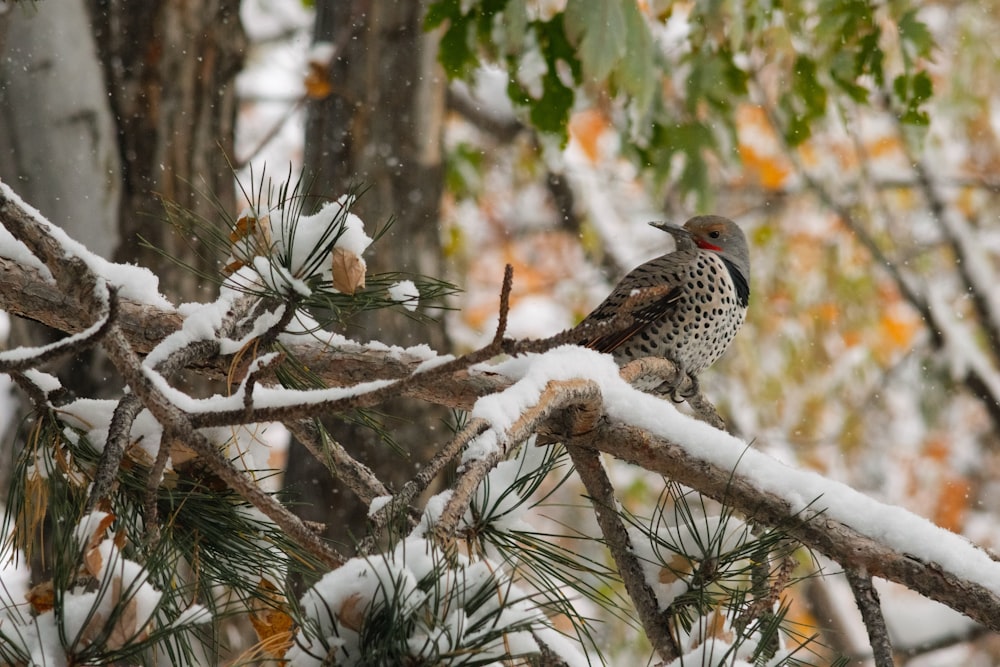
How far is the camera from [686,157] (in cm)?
453

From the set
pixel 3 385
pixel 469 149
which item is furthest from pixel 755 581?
pixel 469 149

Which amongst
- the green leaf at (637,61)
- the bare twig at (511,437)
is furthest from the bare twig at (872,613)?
the green leaf at (637,61)

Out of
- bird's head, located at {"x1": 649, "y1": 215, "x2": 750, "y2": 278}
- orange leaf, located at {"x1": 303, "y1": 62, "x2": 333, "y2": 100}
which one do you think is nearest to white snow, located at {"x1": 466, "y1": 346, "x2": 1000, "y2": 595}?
bird's head, located at {"x1": 649, "y1": 215, "x2": 750, "y2": 278}

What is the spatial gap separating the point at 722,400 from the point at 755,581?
18.1ft

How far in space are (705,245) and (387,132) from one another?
145cm

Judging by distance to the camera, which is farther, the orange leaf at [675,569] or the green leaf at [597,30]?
the green leaf at [597,30]

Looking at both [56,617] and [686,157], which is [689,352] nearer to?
[686,157]

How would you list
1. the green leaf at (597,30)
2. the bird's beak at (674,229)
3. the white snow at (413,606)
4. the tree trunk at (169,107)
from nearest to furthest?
the white snow at (413,606)
the green leaf at (597,30)
the tree trunk at (169,107)
the bird's beak at (674,229)

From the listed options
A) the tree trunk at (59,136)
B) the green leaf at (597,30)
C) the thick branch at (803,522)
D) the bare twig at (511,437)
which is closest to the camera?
the bare twig at (511,437)

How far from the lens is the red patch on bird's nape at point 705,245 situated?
4.14 metres

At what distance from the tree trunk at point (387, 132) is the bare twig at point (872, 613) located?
2679 mm

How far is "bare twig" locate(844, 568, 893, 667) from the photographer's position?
5.78 feet

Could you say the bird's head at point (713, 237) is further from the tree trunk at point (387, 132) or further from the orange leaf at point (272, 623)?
the orange leaf at point (272, 623)

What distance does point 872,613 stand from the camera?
1829 mm
